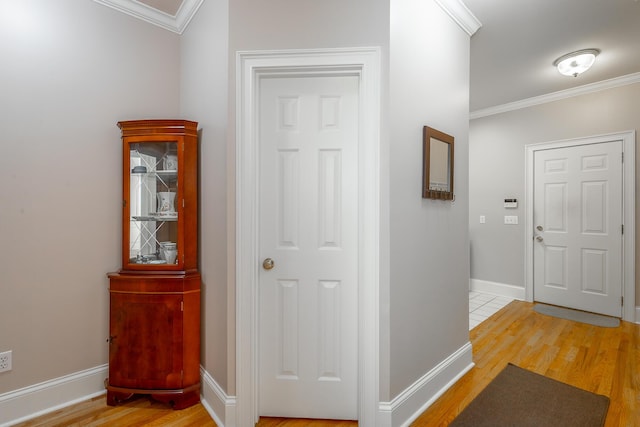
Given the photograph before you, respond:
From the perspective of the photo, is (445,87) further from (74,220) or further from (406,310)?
(74,220)

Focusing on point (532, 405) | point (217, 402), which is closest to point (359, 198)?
point (217, 402)

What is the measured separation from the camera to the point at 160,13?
7.43 ft

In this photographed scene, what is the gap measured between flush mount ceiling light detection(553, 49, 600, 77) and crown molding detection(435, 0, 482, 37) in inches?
47.4

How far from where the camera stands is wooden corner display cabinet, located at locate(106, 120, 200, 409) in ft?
6.20

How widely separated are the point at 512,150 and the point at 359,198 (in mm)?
3526

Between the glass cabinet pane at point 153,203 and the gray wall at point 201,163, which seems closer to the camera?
the gray wall at point 201,163

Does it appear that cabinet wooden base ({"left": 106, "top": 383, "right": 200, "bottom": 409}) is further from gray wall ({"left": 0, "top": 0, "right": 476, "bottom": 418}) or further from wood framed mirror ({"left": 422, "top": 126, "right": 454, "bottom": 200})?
wood framed mirror ({"left": 422, "top": 126, "right": 454, "bottom": 200})

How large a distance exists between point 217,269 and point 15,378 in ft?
4.54

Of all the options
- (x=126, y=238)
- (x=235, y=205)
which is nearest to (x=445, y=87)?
(x=235, y=205)

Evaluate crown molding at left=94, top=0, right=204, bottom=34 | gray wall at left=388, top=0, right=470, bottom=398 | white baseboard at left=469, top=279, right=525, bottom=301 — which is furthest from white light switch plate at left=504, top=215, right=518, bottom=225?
crown molding at left=94, top=0, right=204, bottom=34

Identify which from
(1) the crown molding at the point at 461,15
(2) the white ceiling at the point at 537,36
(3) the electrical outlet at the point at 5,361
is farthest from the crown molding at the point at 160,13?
(3) the electrical outlet at the point at 5,361

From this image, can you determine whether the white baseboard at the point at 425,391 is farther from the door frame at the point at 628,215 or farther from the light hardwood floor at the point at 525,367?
the door frame at the point at 628,215

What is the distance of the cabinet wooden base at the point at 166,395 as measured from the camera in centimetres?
188

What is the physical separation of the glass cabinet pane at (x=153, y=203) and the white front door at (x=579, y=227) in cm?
432
